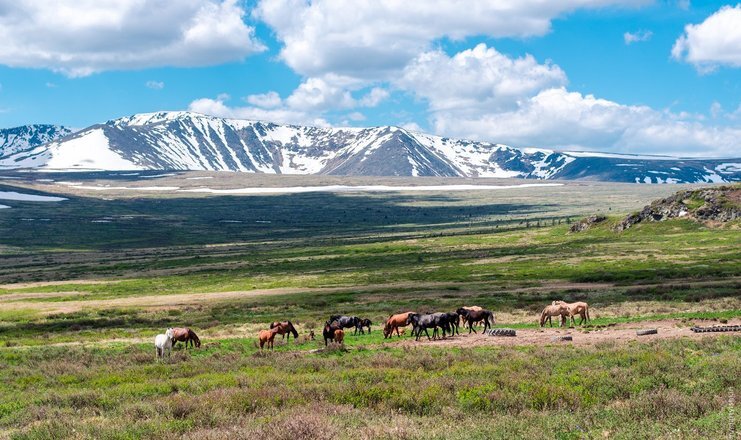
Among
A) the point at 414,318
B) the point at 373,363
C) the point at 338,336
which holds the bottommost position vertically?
the point at 338,336

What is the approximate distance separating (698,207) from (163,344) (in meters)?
117

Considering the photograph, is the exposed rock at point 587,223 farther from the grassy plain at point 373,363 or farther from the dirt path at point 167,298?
the dirt path at point 167,298

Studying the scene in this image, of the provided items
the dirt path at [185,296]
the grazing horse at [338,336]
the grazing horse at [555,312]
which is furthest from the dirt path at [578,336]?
the dirt path at [185,296]

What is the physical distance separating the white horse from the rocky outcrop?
Result: 110444 millimetres

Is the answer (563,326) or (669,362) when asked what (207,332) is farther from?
(669,362)

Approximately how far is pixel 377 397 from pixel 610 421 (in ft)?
21.5

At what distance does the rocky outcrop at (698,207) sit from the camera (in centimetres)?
11425

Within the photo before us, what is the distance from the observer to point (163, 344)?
97.3 feet

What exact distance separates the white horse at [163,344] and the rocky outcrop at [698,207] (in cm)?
11044

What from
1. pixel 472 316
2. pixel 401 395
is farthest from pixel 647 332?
pixel 401 395

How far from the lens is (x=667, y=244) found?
326 feet

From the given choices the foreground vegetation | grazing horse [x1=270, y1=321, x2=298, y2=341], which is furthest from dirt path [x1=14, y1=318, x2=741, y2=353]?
the foreground vegetation

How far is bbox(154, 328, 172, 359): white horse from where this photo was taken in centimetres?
2947

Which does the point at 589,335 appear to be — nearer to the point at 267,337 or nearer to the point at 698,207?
the point at 267,337
